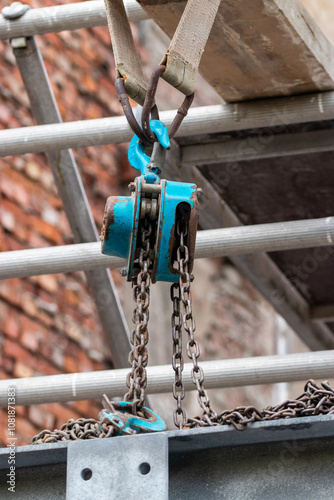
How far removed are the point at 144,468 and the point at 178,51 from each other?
1.02 metres

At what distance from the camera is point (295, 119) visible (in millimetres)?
3219

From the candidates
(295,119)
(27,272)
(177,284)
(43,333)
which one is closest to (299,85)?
(295,119)

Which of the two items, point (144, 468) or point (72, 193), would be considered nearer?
point (144, 468)

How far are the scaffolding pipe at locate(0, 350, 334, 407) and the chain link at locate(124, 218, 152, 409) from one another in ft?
2.86

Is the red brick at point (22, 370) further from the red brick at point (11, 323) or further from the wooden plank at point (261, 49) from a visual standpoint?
the wooden plank at point (261, 49)

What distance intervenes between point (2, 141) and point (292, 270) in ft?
5.02

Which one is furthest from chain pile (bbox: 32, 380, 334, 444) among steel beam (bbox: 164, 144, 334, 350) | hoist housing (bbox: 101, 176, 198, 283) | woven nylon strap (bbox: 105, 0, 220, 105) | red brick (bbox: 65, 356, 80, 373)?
red brick (bbox: 65, 356, 80, 373)

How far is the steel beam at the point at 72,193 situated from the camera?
3.56m

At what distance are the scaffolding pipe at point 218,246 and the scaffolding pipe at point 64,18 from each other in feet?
2.57

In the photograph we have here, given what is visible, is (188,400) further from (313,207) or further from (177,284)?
(177,284)

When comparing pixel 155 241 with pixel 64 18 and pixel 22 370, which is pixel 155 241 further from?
pixel 22 370

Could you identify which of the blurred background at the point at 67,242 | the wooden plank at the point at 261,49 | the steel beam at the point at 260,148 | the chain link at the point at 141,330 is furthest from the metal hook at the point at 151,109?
the blurred background at the point at 67,242

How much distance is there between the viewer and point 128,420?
1.92 m

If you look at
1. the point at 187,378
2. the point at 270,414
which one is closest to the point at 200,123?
the point at 187,378
